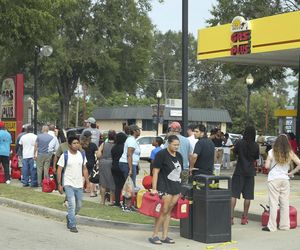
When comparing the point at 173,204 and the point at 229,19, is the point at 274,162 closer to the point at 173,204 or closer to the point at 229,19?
the point at 173,204

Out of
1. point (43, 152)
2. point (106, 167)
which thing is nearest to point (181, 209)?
point (106, 167)

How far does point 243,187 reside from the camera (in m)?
10.8

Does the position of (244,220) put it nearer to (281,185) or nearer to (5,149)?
(281,185)

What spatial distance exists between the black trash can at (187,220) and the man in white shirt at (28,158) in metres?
7.27

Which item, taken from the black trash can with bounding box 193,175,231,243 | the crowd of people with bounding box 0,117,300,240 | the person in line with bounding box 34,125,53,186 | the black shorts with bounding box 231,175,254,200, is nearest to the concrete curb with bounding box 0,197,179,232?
the crowd of people with bounding box 0,117,300,240

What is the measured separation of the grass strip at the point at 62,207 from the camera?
10.8m

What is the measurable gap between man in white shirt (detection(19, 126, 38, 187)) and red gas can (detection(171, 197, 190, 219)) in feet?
25.0

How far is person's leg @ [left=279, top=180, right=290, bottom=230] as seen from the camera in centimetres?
1031

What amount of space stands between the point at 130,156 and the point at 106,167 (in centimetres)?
134

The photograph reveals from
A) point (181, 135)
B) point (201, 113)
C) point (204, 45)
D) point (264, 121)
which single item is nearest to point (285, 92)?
point (264, 121)

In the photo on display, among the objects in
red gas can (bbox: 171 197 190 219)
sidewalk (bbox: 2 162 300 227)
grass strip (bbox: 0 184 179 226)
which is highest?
red gas can (bbox: 171 197 190 219)

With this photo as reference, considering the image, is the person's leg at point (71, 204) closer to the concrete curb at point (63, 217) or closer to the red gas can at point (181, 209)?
the concrete curb at point (63, 217)

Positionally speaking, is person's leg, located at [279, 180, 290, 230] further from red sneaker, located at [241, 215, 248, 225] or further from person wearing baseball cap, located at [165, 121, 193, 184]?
person wearing baseball cap, located at [165, 121, 193, 184]

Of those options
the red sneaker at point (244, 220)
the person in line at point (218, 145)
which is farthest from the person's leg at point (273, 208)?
the person in line at point (218, 145)
